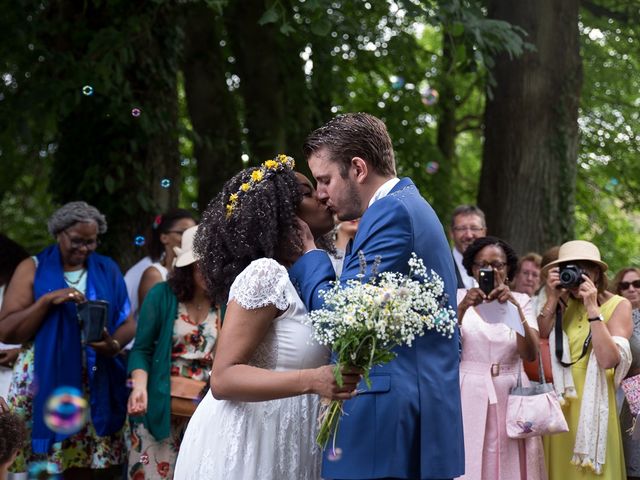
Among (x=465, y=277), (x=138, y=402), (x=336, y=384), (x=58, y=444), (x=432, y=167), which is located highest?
(x=432, y=167)

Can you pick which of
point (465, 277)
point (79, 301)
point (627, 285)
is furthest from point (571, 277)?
point (79, 301)

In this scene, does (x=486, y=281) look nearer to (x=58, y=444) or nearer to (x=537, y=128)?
(x=58, y=444)

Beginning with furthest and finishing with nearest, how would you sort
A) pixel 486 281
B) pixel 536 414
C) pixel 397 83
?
pixel 397 83, pixel 486 281, pixel 536 414

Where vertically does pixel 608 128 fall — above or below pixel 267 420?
above

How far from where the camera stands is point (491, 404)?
627cm

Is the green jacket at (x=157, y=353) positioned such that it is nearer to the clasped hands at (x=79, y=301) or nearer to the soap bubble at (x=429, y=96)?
the clasped hands at (x=79, y=301)

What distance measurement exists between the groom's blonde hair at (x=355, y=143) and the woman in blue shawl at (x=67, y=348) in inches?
127

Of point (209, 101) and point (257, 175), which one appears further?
point (209, 101)

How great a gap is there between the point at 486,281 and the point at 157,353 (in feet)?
6.61

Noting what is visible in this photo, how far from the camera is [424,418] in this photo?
137 inches

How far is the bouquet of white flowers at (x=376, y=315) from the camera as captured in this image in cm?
325

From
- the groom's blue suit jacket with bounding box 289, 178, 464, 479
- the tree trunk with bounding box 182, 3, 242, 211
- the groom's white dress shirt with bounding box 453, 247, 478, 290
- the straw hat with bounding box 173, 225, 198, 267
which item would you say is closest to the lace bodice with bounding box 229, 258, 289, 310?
the groom's blue suit jacket with bounding box 289, 178, 464, 479

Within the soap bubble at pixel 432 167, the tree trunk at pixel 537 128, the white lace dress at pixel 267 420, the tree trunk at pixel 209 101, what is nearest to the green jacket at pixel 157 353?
the white lace dress at pixel 267 420

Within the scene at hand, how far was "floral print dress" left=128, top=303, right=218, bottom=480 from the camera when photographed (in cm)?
641
